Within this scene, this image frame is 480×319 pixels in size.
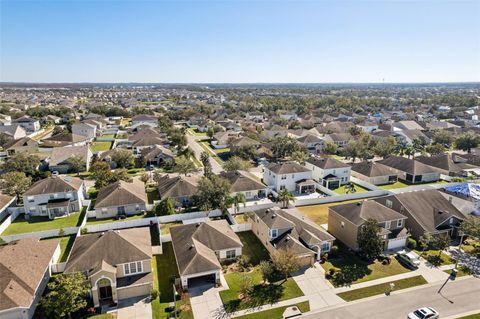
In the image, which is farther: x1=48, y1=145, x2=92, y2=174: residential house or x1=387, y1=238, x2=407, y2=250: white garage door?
x1=48, y1=145, x2=92, y2=174: residential house

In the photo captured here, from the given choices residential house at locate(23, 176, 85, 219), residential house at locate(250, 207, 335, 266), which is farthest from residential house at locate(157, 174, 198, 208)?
residential house at locate(250, 207, 335, 266)

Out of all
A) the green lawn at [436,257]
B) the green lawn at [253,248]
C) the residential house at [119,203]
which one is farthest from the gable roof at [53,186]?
the green lawn at [436,257]

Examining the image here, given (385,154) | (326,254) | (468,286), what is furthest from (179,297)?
(385,154)

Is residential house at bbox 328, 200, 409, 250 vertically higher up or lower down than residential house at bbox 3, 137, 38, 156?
lower down

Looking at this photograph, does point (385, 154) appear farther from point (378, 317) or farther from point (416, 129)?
point (378, 317)

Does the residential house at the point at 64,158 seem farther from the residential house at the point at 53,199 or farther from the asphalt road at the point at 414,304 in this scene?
the asphalt road at the point at 414,304

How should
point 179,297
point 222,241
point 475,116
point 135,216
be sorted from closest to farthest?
point 179,297 < point 222,241 < point 135,216 < point 475,116

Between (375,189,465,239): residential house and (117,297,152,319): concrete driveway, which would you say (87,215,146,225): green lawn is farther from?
(375,189,465,239): residential house
